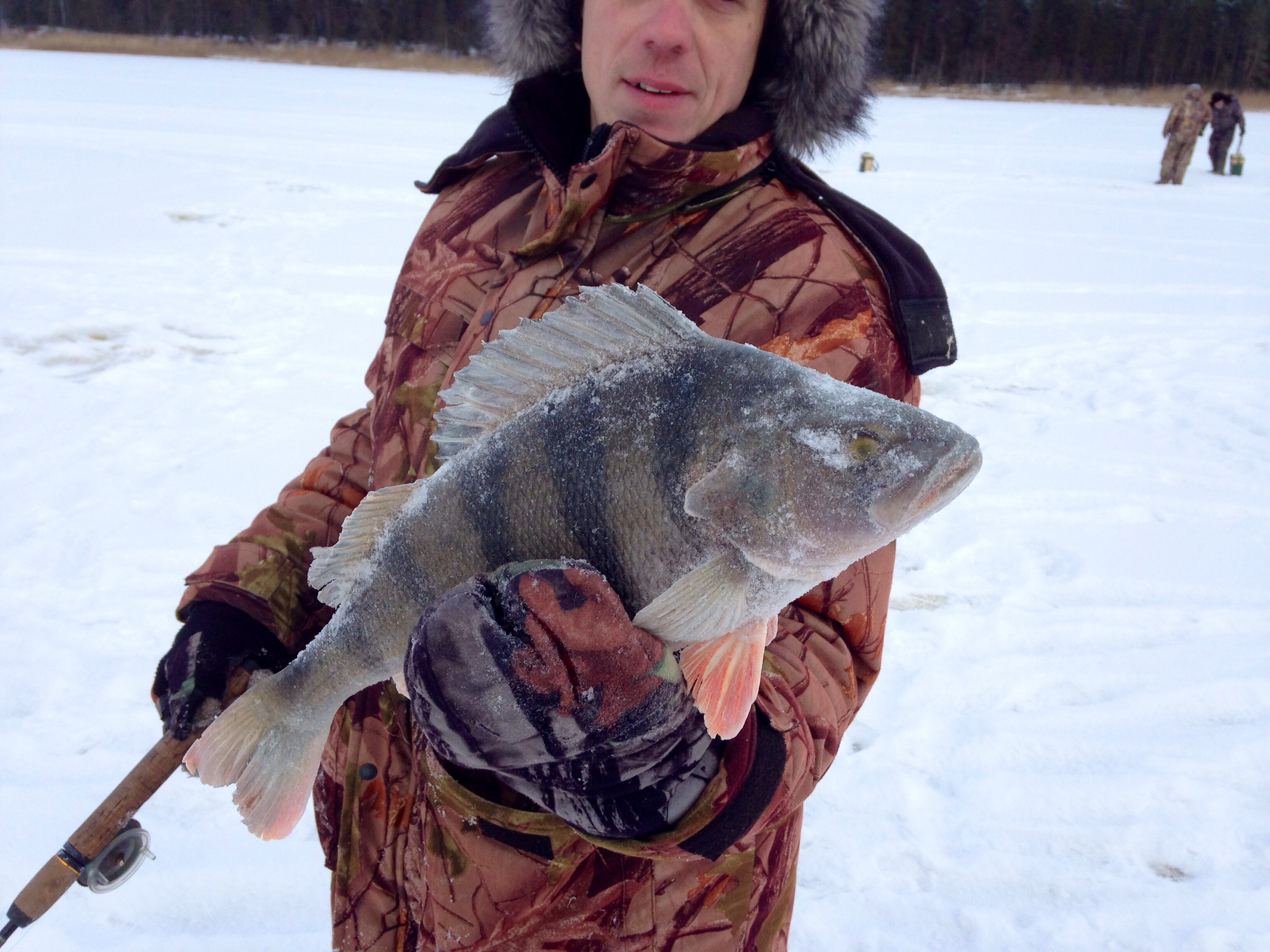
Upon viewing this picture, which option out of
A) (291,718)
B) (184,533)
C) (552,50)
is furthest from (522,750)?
(184,533)

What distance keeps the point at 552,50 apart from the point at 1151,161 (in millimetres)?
17617

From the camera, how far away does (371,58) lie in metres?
36.7

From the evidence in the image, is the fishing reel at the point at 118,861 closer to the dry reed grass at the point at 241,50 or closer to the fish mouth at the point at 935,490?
the fish mouth at the point at 935,490

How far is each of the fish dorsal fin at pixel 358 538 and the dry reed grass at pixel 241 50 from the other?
110 ft

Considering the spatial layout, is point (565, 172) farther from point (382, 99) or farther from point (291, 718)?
point (382, 99)

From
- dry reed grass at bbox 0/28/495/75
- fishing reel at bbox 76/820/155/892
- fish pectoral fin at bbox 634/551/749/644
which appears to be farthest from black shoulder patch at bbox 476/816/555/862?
dry reed grass at bbox 0/28/495/75

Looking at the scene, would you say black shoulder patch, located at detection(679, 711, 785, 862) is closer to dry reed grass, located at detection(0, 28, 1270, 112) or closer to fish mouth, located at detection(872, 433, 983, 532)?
fish mouth, located at detection(872, 433, 983, 532)

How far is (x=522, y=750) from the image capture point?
3.86ft

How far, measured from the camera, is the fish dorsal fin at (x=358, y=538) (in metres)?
1.33

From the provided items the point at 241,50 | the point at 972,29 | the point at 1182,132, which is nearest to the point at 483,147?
the point at 1182,132

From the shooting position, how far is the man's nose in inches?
61.3

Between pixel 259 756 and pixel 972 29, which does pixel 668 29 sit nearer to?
pixel 259 756

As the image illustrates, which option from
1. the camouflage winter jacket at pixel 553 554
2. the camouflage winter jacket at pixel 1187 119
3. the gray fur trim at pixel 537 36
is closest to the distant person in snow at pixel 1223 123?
the camouflage winter jacket at pixel 1187 119

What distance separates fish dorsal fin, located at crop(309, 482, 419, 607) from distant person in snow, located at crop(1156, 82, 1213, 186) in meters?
14.9
